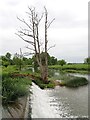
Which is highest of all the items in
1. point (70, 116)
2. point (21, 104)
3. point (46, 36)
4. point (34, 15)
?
point (34, 15)

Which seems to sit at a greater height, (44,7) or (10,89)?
(44,7)

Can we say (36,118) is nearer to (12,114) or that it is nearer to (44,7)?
(12,114)

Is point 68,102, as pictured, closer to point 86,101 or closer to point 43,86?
point 86,101

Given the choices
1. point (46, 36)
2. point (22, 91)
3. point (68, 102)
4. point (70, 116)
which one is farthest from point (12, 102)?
point (46, 36)

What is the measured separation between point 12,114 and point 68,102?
5.30 m

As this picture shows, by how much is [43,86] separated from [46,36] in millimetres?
5582

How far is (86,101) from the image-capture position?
11523mm

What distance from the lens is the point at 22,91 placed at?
29.7 feet

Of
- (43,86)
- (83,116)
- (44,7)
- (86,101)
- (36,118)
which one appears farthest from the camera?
(44,7)

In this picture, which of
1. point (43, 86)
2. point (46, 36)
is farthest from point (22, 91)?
point (46, 36)

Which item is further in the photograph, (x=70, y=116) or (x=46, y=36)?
(x=46, y=36)

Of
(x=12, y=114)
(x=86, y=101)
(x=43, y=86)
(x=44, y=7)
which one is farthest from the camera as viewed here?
(x=44, y=7)

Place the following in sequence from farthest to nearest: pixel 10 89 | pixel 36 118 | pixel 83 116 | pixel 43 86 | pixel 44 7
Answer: pixel 44 7
pixel 43 86
pixel 83 116
pixel 10 89
pixel 36 118

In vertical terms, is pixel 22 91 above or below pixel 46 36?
below
